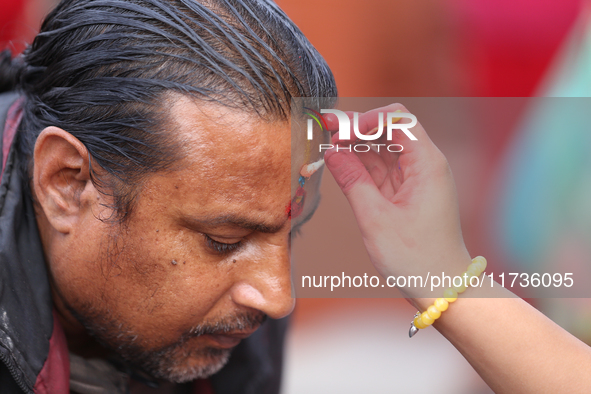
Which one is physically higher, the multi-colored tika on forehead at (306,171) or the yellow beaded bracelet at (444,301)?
the multi-colored tika on forehead at (306,171)

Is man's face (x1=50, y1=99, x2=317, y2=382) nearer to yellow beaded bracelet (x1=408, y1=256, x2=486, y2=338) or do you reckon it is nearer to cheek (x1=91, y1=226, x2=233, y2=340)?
cheek (x1=91, y1=226, x2=233, y2=340)

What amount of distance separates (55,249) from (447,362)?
2.19 meters

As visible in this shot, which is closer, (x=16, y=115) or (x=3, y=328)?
(x=3, y=328)

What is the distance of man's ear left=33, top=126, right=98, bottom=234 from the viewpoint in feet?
3.69

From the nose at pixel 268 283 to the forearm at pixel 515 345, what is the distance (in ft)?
1.18

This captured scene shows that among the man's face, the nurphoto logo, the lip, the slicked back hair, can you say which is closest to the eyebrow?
the man's face

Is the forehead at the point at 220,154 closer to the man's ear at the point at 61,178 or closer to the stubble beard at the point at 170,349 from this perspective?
the man's ear at the point at 61,178

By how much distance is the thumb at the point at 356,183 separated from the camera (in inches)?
40.4

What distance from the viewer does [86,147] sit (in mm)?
1139

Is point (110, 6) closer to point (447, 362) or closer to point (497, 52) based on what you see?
point (497, 52)

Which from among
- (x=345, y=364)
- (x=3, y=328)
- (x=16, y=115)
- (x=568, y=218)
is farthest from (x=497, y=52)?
(x=3, y=328)

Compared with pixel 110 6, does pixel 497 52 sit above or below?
below

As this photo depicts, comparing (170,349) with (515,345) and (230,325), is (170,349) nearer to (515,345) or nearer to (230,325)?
(230,325)

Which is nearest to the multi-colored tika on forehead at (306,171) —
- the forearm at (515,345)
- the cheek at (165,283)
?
the cheek at (165,283)
